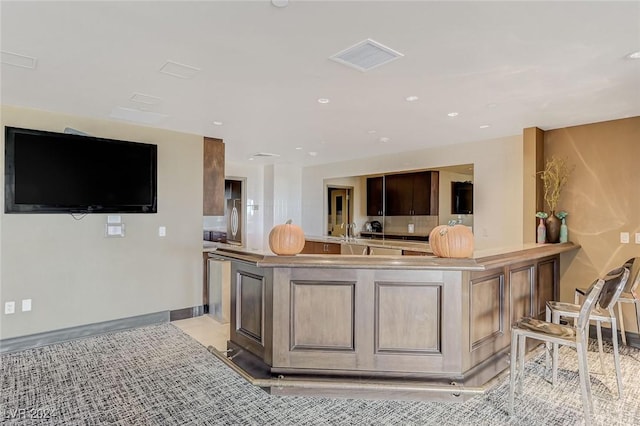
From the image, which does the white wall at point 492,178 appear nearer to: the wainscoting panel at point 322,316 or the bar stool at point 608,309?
the bar stool at point 608,309

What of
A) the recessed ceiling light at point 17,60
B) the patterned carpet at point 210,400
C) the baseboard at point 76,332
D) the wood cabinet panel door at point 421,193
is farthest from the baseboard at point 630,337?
the recessed ceiling light at point 17,60

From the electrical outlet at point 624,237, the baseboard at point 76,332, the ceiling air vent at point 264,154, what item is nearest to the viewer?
the baseboard at point 76,332

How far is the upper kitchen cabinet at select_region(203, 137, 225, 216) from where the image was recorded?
5070 mm

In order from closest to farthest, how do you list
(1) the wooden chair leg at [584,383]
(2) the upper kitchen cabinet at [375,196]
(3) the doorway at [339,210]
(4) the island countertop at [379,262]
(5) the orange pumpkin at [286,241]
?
1. (1) the wooden chair leg at [584,383]
2. (4) the island countertop at [379,262]
3. (5) the orange pumpkin at [286,241]
4. (2) the upper kitchen cabinet at [375,196]
5. (3) the doorway at [339,210]

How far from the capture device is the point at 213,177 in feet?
16.9

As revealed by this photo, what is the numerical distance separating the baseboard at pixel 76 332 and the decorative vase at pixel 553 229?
15.8 feet

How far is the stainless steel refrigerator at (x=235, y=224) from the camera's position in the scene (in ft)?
26.5

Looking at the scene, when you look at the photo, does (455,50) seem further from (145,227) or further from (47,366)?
(47,366)

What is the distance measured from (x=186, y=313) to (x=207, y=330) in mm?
681

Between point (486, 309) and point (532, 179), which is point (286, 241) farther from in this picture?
point (532, 179)

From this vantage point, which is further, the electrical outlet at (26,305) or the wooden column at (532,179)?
the wooden column at (532,179)

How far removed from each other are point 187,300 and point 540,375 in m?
4.07

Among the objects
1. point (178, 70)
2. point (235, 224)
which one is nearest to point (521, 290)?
point (178, 70)

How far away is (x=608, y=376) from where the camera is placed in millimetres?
3088
